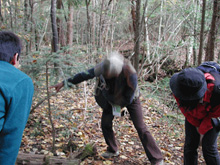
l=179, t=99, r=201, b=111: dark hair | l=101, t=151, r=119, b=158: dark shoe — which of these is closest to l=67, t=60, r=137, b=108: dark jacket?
l=179, t=99, r=201, b=111: dark hair

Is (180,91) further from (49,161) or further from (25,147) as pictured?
(25,147)

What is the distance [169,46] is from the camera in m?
8.75

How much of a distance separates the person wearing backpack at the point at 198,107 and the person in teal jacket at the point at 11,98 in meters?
1.50

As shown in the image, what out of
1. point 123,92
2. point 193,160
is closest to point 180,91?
point 123,92

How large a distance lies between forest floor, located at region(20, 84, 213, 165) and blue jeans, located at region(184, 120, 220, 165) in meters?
0.91

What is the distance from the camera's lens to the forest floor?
3350 millimetres

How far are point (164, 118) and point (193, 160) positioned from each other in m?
2.79

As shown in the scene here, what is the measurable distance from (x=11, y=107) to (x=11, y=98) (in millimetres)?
68

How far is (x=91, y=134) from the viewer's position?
4.13 metres

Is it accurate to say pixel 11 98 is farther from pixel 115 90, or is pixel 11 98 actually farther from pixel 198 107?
pixel 198 107

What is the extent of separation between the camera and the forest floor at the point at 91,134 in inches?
132

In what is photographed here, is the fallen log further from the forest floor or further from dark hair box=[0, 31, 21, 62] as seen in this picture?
dark hair box=[0, 31, 21, 62]

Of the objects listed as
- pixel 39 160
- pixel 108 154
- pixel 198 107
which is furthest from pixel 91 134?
pixel 198 107

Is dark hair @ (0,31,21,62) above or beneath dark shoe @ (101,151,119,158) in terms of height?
above
